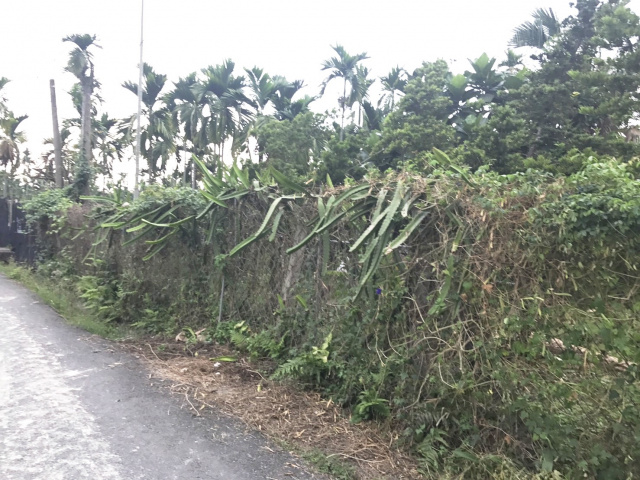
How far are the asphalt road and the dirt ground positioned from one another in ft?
0.65

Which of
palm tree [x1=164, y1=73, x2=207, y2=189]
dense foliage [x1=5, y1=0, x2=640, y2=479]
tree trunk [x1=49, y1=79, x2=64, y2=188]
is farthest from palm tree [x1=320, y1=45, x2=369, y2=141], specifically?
dense foliage [x1=5, y1=0, x2=640, y2=479]

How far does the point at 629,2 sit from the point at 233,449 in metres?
19.0

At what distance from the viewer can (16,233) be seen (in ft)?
49.6

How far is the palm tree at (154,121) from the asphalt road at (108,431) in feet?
78.8

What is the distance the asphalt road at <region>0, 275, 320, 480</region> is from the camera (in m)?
3.29

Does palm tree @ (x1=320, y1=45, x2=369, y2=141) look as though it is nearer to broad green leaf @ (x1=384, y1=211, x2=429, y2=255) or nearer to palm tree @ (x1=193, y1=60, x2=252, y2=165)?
palm tree @ (x1=193, y1=60, x2=252, y2=165)

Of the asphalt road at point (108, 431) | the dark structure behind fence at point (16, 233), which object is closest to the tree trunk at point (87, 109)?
the dark structure behind fence at point (16, 233)

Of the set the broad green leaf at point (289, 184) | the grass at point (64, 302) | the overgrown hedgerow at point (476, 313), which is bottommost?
the grass at point (64, 302)

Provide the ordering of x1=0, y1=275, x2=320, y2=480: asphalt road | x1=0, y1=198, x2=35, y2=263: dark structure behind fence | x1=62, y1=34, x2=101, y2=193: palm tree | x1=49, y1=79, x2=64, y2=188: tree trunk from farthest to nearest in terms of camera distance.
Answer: x1=62, y1=34, x2=101, y2=193: palm tree, x1=49, y1=79, x2=64, y2=188: tree trunk, x1=0, y1=198, x2=35, y2=263: dark structure behind fence, x1=0, y1=275, x2=320, y2=480: asphalt road

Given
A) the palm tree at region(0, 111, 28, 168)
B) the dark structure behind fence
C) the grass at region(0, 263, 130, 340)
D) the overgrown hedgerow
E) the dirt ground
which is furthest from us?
the palm tree at region(0, 111, 28, 168)

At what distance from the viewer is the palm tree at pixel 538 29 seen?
18.1 m

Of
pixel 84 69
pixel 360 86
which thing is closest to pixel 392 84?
pixel 360 86

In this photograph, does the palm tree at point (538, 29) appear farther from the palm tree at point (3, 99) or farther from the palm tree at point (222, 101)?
the palm tree at point (3, 99)

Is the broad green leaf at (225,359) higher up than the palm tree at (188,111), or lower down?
lower down
